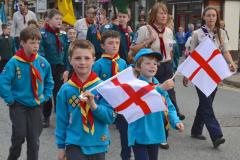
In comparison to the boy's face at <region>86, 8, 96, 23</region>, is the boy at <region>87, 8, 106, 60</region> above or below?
below

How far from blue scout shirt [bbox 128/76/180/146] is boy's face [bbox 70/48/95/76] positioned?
0.89 meters

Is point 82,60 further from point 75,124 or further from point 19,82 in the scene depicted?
point 19,82

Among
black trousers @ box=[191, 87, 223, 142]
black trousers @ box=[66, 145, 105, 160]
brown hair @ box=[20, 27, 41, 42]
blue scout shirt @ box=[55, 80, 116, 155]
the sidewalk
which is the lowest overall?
the sidewalk

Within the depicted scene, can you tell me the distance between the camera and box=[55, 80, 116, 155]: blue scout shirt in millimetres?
4094

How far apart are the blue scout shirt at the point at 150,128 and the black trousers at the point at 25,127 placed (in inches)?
49.5

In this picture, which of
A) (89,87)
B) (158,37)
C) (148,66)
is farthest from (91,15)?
(89,87)

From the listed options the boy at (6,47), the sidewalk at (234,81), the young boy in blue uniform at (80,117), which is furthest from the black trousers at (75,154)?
the sidewalk at (234,81)

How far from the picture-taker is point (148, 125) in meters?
4.76

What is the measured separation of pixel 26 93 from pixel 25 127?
36 centimetres

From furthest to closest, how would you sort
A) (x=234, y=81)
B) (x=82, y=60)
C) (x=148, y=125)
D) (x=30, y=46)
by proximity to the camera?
(x=234, y=81)
(x=30, y=46)
(x=148, y=125)
(x=82, y=60)

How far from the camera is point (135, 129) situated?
4773 mm

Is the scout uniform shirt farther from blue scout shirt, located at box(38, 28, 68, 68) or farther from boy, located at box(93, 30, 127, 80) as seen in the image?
blue scout shirt, located at box(38, 28, 68, 68)

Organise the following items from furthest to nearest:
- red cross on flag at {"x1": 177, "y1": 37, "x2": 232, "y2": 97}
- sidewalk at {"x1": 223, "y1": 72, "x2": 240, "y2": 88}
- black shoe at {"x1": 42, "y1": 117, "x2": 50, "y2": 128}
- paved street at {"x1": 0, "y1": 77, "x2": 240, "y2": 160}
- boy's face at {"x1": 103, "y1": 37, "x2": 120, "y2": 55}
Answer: sidewalk at {"x1": 223, "y1": 72, "x2": 240, "y2": 88}, black shoe at {"x1": 42, "y1": 117, "x2": 50, "y2": 128}, paved street at {"x1": 0, "y1": 77, "x2": 240, "y2": 160}, boy's face at {"x1": 103, "y1": 37, "x2": 120, "y2": 55}, red cross on flag at {"x1": 177, "y1": 37, "x2": 232, "y2": 97}

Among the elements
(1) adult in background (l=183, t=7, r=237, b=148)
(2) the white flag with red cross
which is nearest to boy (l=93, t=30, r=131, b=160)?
(2) the white flag with red cross
